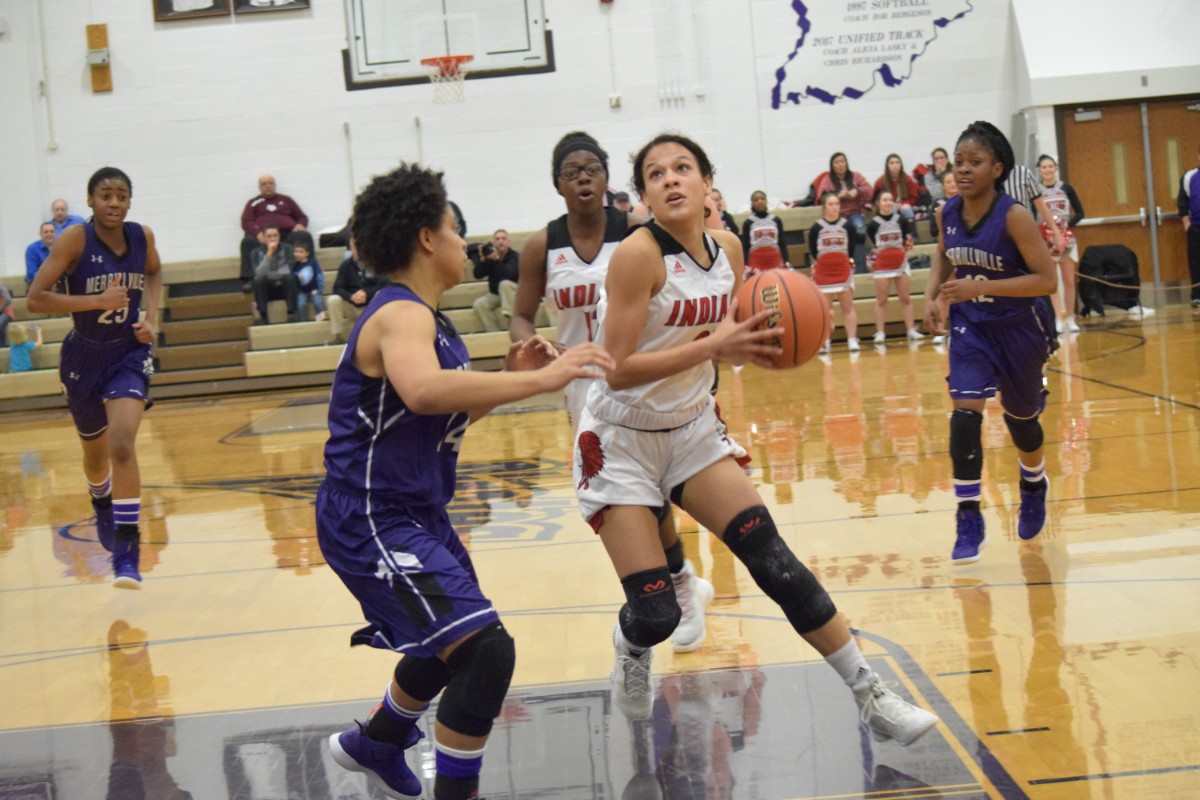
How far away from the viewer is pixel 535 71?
16312 mm

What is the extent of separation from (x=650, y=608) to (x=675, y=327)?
0.73 metres

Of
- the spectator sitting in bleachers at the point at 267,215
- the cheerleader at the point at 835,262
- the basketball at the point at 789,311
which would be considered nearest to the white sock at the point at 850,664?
the basketball at the point at 789,311

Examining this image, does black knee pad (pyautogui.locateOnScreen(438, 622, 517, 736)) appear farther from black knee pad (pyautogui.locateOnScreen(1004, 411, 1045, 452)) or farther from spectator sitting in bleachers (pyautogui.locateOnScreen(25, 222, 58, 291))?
spectator sitting in bleachers (pyautogui.locateOnScreen(25, 222, 58, 291))

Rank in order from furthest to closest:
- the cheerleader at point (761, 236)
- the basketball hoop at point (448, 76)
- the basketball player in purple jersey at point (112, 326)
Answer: the basketball hoop at point (448, 76)
the cheerleader at point (761, 236)
the basketball player in purple jersey at point (112, 326)

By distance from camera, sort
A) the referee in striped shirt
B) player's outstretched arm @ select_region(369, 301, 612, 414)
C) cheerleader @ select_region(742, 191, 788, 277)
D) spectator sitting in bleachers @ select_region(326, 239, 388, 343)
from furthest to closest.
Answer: cheerleader @ select_region(742, 191, 788, 277), spectator sitting in bleachers @ select_region(326, 239, 388, 343), the referee in striped shirt, player's outstretched arm @ select_region(369, 301, 612, 414)

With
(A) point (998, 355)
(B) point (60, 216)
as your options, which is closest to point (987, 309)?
(A) point (998, 355)

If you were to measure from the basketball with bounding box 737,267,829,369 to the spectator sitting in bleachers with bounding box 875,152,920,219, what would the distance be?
39.9 ft

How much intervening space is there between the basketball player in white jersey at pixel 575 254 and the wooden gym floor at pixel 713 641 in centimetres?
79

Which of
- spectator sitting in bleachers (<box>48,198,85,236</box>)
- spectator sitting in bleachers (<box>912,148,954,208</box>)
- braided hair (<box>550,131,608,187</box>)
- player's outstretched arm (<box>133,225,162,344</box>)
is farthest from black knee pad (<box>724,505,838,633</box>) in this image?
spectator sitting in bleachers (<box>48,198,85,236</box>)

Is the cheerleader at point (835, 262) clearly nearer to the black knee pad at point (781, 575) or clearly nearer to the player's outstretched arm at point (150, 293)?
the player's outstretched arm at point (150, 293)

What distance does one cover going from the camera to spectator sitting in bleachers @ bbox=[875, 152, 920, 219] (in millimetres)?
15078

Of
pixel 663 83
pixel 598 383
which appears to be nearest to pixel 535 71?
pixel 663 83

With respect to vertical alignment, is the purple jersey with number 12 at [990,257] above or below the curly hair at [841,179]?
below

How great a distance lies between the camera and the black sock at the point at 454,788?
2.71m
